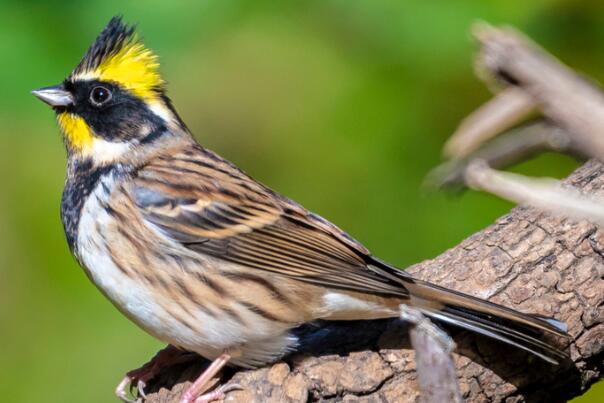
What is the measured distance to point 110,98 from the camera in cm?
412

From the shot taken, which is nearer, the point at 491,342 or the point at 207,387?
the point at 491,342

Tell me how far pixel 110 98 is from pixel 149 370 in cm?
111

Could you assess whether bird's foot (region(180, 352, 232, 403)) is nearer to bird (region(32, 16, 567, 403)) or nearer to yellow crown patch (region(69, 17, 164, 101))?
bird (region(32, 16, 567, 403))

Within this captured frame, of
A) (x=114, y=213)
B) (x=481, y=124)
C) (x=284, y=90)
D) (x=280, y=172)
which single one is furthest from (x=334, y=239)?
(x=481, y=124)

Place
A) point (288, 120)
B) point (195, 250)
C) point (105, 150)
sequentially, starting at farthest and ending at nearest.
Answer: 1. point (288, 120)
2. point (105, 150)
3. point (195, 250)

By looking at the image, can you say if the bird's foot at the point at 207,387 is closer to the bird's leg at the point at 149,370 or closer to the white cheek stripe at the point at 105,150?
the bird's leg at the point at 149,370

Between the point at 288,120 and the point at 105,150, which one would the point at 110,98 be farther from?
the point at 288,120

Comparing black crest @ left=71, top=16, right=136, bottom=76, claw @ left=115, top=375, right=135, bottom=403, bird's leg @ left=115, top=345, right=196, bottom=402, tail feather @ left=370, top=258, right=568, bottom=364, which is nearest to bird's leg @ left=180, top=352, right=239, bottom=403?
bird's leg @ left=115, top=345, right=196, bottom=402

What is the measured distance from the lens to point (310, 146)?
191 inches

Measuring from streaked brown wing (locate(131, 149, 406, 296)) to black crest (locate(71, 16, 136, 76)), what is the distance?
0.48 m

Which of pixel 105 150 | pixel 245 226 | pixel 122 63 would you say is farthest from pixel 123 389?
pixel 122 63

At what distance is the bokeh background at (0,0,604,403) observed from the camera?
4359 mm

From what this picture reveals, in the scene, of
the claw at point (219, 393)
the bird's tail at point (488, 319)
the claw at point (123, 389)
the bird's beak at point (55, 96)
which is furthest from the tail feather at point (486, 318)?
the bird's beak at point (55, 96)

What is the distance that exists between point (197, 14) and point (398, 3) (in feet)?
2.91
